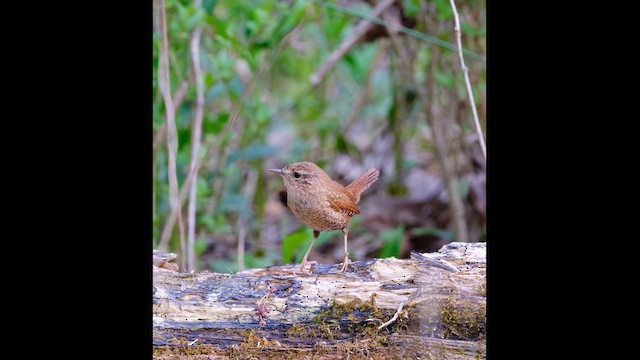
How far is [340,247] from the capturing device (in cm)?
507

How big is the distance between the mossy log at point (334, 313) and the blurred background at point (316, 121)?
92 cm

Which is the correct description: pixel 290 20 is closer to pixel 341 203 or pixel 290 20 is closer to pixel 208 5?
pixel 208 5

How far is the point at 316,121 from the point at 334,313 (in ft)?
11.2

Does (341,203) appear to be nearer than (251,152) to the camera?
Yes

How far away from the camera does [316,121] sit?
18.1 feet

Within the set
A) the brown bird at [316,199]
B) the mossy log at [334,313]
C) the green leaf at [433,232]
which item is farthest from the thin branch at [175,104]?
the green leaf at [433,232]

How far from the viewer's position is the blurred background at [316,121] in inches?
147

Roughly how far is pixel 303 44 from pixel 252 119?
3.51 feet

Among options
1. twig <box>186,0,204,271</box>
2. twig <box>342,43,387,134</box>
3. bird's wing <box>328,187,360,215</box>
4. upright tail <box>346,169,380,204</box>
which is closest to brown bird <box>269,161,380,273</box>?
bird's wing <box>328,187,360,215</box>

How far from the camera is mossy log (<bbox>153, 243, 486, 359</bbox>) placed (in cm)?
213


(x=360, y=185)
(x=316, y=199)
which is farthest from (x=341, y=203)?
(x=360, y=185)

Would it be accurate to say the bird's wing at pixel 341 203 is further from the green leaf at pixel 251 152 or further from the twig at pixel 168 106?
the green leaf at pixel 251 152
